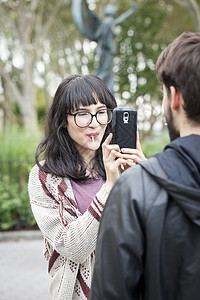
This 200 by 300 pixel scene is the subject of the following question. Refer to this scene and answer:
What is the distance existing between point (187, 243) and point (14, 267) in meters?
5.57

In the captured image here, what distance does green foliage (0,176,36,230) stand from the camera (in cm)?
796

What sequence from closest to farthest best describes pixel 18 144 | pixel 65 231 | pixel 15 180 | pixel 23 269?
pixel 65 231, pixel 23 269, pixel 15 180, pixel 18 144

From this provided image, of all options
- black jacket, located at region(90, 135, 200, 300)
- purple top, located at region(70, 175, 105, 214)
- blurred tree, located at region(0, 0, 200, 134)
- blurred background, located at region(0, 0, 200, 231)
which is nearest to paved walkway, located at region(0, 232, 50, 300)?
purple top, located at region(70, 175, 105, 214)

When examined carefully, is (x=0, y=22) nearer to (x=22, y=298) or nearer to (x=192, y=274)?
(x=22, y=298)

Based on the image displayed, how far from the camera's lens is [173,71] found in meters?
1.27

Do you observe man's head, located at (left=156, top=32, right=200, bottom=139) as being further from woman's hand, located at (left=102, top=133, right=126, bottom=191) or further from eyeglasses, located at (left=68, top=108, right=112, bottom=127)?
eyeglasses, located at (left=68, top=108, right=112, bottom=127)

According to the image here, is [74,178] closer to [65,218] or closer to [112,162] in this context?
[65,218]

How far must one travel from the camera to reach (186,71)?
124 centimetres

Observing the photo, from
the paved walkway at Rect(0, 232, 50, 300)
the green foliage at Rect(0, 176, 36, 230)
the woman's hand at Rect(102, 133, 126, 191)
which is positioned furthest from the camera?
the green foliage at Rect(0, 176, 36, 230)

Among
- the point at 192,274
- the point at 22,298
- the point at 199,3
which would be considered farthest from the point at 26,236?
the point at 199,3

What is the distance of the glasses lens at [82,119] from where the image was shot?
6.74ft

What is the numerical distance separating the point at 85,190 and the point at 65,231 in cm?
28

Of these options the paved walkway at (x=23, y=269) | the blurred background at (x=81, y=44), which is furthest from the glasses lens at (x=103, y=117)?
the blurred background at (x=81, y=44)

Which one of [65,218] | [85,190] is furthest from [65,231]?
[85,190]
